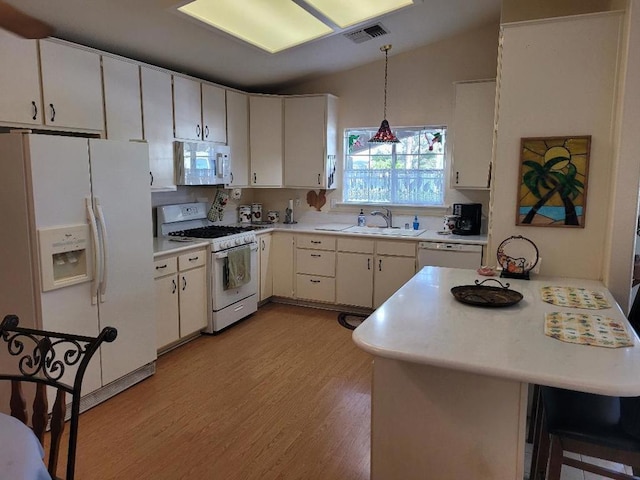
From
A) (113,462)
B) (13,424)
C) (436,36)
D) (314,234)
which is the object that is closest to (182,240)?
(314,234)

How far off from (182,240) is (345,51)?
2.41 m

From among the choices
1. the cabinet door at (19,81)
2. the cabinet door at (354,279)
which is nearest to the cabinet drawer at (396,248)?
the cabinet door at (354,279)

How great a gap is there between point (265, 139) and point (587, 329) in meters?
3.96

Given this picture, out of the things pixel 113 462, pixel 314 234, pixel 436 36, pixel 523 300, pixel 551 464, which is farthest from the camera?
pixel 314 234

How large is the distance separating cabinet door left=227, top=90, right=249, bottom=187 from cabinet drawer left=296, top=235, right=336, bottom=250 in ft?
2.91

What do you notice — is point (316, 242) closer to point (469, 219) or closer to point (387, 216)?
point (387, 216)

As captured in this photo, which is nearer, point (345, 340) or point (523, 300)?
point (523, 300)

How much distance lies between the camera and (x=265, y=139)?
505 cm

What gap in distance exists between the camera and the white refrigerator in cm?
246

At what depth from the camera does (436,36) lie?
4.46 metres

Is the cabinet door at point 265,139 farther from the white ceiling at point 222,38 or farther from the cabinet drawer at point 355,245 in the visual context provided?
the cabinet drawer at point 355,245

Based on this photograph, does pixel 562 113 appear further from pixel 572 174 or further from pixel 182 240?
pixel 182 240

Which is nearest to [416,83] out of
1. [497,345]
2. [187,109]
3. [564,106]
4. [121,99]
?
[187,109]

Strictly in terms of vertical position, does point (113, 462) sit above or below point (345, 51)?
below
